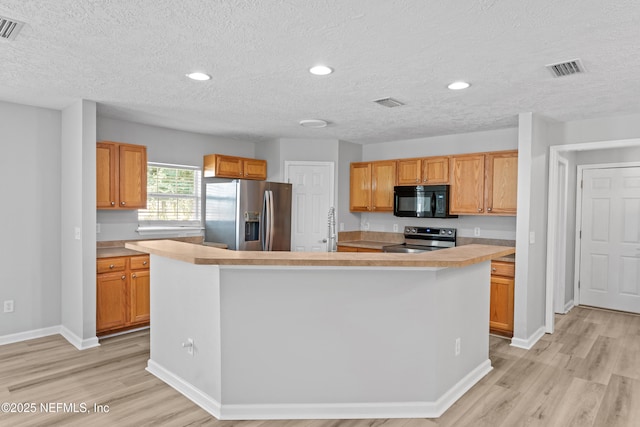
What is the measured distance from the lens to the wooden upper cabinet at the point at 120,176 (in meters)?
4.28

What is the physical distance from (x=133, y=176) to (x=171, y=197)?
0.83 metres

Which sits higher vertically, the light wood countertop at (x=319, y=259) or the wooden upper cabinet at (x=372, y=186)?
the wooden upper cabinet at (x=372, y=186)

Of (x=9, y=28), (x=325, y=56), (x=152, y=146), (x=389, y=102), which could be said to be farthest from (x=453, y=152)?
(x=9, y=28)

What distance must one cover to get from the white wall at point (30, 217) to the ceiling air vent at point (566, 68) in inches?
186

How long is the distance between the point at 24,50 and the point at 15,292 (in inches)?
104

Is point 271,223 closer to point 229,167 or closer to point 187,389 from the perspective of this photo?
point 229,167

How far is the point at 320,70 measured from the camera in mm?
2932

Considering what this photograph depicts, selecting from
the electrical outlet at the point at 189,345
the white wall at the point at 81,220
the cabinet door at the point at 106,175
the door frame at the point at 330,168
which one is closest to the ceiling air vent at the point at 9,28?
the white wall at the point at 81,220

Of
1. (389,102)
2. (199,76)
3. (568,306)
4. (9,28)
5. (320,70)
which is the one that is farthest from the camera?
(568,306)

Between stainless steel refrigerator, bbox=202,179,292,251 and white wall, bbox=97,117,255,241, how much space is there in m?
0.49

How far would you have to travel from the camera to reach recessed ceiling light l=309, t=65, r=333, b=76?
287cm

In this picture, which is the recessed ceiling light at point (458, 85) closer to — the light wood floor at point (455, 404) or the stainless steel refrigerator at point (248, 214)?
the light wood floor at point (455, 404)

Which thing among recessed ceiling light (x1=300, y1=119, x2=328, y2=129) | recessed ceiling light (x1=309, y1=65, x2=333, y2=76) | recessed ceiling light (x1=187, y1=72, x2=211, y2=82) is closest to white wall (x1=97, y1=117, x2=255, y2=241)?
recessed ceiling light (x1=300, y1=119, x2=328, y2=129)

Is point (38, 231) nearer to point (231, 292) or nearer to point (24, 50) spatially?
point (24, 50)
